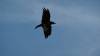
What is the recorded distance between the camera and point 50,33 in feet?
265

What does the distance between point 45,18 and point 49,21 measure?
85cm

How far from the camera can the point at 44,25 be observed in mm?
79625

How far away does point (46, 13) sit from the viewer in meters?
78.2

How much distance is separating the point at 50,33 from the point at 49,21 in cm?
263

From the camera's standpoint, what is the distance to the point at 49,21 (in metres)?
78.9

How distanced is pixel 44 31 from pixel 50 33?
1.13m

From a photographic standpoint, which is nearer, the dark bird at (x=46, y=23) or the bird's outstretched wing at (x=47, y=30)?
the dark bird at (x=46, y=23)

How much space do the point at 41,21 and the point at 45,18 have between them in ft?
3.30

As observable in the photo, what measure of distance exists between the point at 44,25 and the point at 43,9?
2.92 metres

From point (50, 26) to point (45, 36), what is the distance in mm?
1954

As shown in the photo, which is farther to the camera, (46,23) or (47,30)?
(47,30)

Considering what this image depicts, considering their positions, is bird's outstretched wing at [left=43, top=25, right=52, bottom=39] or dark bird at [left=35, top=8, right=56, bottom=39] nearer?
dark bird at [left=35, top=8, right=56, bottom=39]

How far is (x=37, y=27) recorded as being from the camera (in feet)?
263

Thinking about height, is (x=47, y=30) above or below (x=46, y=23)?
below
